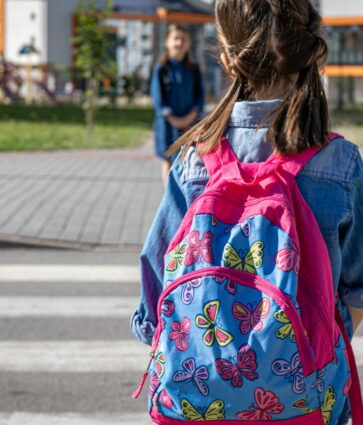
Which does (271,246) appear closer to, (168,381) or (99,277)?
(168,381)

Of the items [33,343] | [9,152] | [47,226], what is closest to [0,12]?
[9,152]

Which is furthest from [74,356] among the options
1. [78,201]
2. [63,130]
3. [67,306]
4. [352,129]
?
[352,129]

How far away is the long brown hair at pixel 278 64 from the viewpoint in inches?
97.4

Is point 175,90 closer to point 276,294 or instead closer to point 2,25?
point 276,294

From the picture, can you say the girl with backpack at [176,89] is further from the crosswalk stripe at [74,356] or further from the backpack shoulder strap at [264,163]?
the backpack shoulder strap at [264,163]

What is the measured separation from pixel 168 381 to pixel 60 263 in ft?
22.0

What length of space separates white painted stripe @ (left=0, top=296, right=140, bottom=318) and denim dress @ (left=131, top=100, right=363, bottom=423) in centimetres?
445

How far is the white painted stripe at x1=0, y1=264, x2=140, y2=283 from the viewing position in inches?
326

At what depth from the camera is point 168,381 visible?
2.32m

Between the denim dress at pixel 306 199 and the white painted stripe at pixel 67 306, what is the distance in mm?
4453

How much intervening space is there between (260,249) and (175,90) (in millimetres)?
9262

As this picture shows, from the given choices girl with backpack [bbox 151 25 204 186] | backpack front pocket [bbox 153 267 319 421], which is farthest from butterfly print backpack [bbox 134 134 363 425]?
girl with backpack [bbox 151 25 204 186]

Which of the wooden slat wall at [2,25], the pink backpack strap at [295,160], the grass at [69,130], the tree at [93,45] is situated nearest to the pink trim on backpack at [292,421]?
the pink backpack strap at [295,160]

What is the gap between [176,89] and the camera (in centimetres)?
1145
